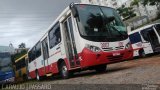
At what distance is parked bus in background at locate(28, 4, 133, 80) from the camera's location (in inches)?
485

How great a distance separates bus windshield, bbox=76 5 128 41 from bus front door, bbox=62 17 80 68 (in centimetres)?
91

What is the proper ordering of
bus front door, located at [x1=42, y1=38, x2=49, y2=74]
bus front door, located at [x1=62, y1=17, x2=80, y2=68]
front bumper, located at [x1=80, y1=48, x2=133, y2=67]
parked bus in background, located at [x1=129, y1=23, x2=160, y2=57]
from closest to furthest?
front bumper, located at [x1=80, y1=48, x2=133, y2=67] → bus front door, located at [x1=62, y1=17, x2=80, y2=68] → bus front door, located at [x1=42, y1=38, x2=49, y2=74] → parked bus in background, located at [x1=129, y1=23, x2=160, y2=57]

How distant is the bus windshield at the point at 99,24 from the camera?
41.0 feet

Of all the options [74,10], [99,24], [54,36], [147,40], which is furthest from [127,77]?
[147,40]

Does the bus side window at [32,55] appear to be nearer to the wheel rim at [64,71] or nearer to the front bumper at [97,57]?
the wheel rim at [64,71]

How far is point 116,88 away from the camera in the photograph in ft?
24.0

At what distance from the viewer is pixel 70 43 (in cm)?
1373

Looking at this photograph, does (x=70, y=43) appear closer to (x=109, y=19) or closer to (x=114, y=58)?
(x=109, y=19)

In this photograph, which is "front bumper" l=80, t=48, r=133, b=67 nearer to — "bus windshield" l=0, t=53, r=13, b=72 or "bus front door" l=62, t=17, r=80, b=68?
"bus front door" l=62, t=17, r=80, b=68

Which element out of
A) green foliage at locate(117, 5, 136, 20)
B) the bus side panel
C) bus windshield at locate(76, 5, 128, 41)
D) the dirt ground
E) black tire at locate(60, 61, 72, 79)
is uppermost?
green foliage at locate(117, 5, 136, 20)

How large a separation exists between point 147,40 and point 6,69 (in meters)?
11.9

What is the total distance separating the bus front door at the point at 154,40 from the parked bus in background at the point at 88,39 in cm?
1093

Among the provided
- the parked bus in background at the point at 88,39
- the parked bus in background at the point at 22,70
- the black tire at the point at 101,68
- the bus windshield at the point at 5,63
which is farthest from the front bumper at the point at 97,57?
the parked bus in background at the point at 22,70

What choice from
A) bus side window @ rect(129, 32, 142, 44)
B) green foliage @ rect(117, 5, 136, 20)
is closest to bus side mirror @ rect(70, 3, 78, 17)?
bus side window @ rect(129, 32, 142, 44)
